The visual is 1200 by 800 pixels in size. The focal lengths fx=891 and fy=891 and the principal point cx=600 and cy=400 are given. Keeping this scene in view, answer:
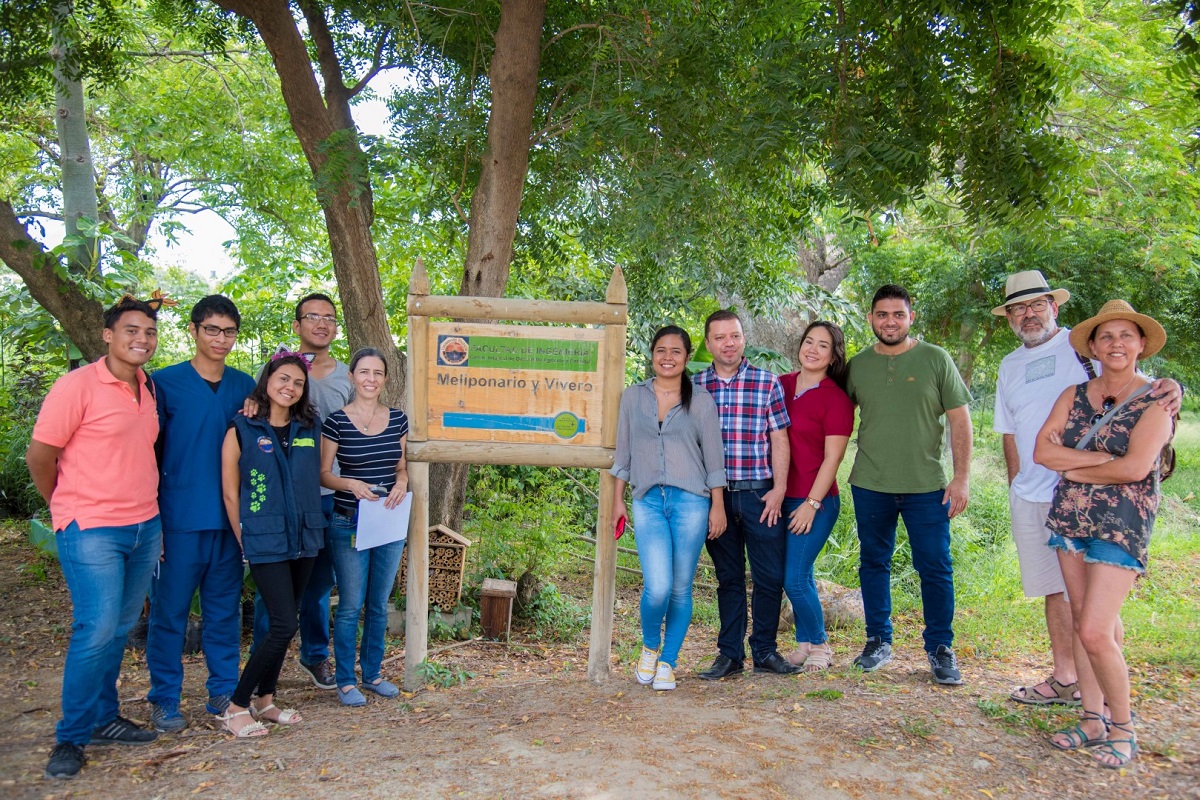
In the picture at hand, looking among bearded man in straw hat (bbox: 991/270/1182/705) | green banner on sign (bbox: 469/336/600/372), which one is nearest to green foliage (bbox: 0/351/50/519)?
green banner on sign (bbox: 469/336/600/372)

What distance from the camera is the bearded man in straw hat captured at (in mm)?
4477

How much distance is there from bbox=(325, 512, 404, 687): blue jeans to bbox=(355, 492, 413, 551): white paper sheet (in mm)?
73

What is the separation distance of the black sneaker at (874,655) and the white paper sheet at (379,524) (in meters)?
2.73

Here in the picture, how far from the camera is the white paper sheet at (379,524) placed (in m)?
4.55

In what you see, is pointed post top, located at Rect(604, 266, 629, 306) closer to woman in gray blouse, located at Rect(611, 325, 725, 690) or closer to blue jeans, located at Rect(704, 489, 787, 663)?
woman in gray blouse, located at Rect(611, 325, 725, 690)

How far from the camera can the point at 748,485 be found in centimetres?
485

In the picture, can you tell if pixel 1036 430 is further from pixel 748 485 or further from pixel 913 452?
pixel 748 485

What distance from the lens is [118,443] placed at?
151 inches

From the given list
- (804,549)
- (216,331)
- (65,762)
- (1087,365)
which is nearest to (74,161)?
(216,331)

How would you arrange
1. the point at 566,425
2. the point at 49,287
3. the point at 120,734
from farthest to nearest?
the point at 49,287, the point at 566,425, the point at 120,734

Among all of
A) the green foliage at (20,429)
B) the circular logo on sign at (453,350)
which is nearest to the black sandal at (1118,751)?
the circular logo on sign at (453,350)

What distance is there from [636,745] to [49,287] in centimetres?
546

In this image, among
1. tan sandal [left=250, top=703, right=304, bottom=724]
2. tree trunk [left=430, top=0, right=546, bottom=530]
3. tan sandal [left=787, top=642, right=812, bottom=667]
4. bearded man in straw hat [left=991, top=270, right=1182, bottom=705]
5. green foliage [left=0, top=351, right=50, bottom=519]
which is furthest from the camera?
green foliage [left=0, top=351, right=50, bottom=519]

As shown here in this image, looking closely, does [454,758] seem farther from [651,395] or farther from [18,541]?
[18,541]
